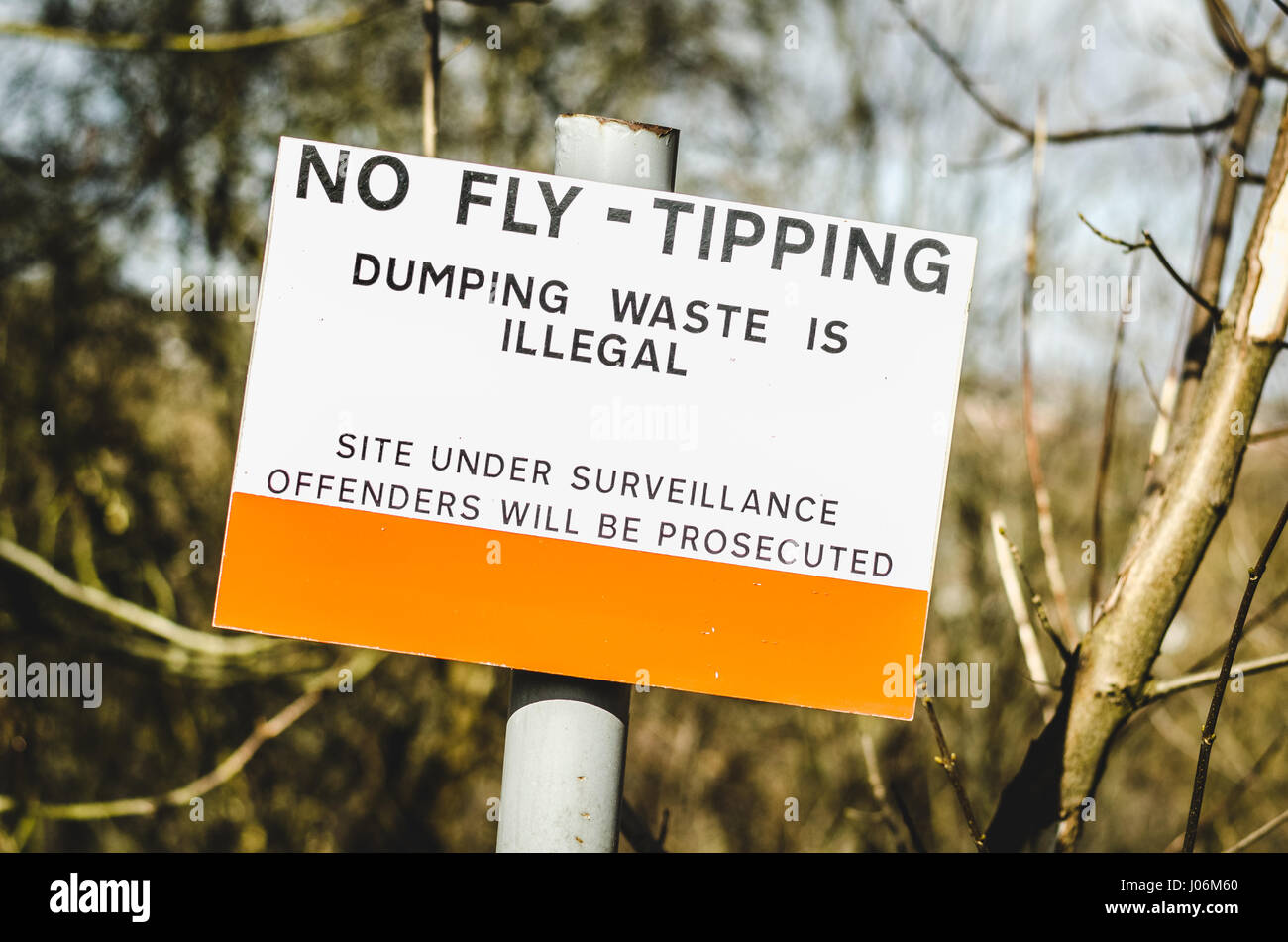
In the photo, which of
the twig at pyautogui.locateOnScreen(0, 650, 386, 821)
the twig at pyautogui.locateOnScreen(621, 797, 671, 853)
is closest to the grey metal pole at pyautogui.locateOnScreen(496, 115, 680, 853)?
the twig at pyautogui.locateOnScreen(621, 797, 671, 853)

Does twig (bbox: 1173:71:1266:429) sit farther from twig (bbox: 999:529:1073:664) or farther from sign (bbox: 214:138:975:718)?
sign (bbox: 214:138:975:718)

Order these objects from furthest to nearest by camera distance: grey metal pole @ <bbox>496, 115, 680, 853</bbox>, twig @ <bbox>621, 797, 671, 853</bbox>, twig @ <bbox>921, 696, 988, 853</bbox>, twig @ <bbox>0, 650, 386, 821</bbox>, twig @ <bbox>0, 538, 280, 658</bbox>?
twig @ <bbox>0, 538, 280, 658</bbox> → twig @ <bbox>0, 650, 386, 821</bbox> → twig @ <bbox>621, 797, 671, 853</bbox> → twig @ <bbox>921, 696, 988, 853</bbox> → grey metal pole @ <bbox>496, 115, 680, 853</bbox>

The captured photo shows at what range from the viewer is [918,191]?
603 cm

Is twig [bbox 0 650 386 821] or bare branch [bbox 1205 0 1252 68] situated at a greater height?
bare branch [bbox 1205 0 1252 68]

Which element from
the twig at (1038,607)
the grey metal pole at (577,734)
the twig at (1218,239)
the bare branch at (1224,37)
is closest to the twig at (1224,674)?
the twig at (1038,607)

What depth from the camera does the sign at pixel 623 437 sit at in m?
1.17

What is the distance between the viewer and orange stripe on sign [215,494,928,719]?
117 centimetres

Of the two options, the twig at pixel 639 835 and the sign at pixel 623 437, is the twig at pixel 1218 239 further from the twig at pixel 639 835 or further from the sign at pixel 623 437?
the twig at pixel 639 835

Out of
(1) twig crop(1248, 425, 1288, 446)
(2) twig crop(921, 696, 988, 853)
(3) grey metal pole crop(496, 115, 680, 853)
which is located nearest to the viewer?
(3) grey metal pole crop(496, 115, 680, 853)

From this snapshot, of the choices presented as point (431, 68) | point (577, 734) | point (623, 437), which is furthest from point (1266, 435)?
point (431, 68)

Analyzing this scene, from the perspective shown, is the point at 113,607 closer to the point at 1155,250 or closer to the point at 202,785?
the point at 202,785

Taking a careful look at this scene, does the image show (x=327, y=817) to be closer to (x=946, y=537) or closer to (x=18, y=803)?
(x=18, y=803)

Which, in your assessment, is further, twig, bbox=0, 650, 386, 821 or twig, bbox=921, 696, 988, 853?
twig, bbox=0, 650, 386, 821
